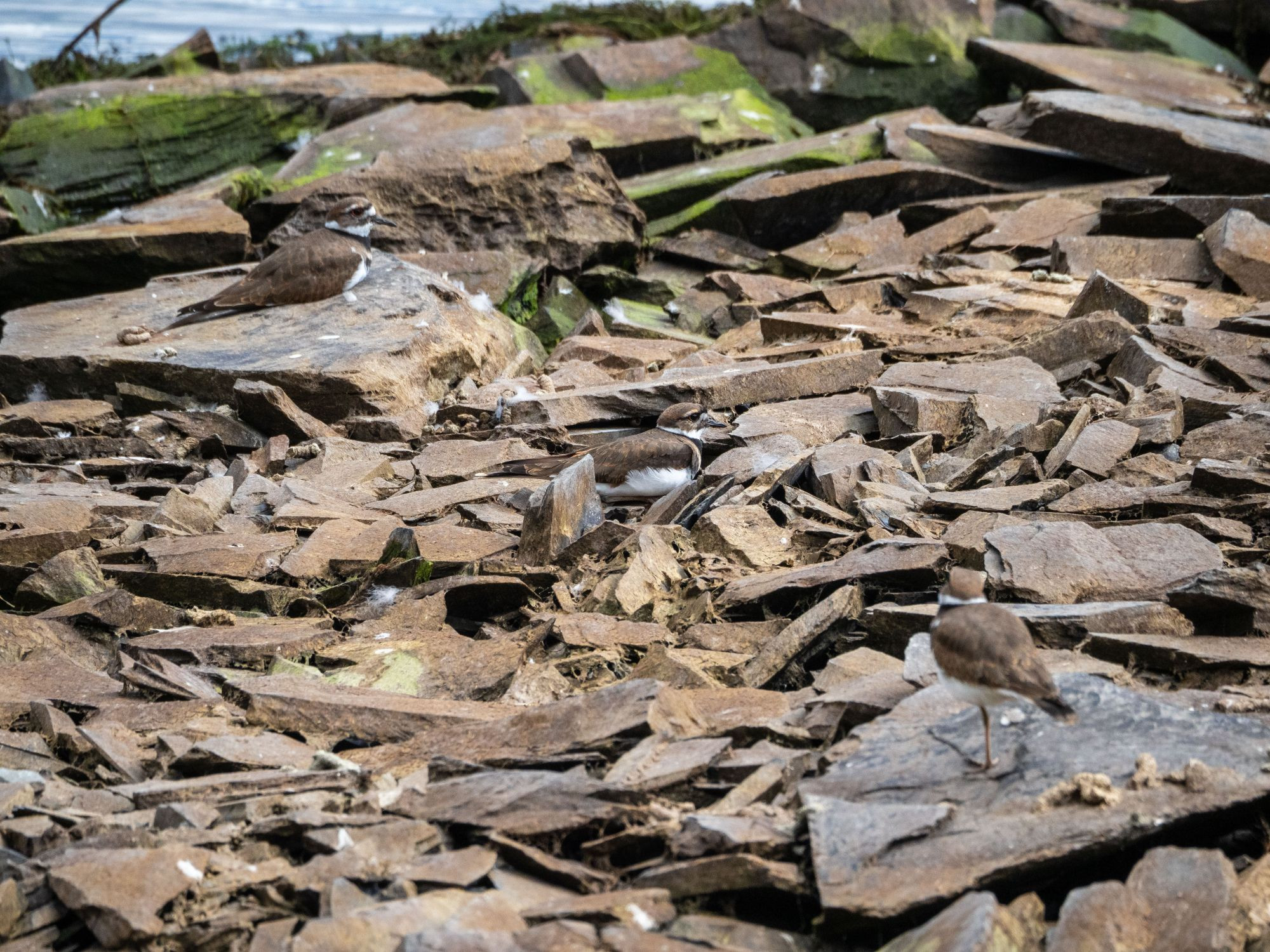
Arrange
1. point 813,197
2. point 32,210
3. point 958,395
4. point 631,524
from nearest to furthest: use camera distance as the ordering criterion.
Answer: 1. point 631,524
2. point 958,395
3. point 813,197
4. point 32,210

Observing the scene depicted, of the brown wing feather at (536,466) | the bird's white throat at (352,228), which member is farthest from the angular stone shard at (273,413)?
the bird's white throat at (352,228)

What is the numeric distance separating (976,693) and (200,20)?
23.1 meters

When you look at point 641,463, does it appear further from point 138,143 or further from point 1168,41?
point 1168,41

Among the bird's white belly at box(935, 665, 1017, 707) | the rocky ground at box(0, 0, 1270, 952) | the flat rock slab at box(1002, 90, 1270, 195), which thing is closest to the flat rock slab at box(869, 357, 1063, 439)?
the rocky ground at box(0, 0, 1270, 952)

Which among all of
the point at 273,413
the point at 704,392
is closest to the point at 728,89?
the point at 704,392

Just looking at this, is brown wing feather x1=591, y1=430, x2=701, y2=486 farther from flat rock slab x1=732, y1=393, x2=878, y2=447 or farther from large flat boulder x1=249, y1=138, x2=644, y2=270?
large flat boulder x1=249, y1=138, x2=644, y2=270

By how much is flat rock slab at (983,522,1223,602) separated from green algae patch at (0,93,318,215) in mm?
11849

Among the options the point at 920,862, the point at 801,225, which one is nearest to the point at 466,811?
the point at 920,862

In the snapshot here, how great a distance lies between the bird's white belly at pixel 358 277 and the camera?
10383mm

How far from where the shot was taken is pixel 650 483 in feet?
24.5

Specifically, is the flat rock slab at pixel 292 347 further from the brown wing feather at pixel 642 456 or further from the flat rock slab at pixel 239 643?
the flat rock slab at pixel 239 643

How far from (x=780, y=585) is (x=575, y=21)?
615 inches

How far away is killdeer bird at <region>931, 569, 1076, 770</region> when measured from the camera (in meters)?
3.66

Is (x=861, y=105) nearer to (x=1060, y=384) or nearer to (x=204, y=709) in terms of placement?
(x=1060, y=384)
